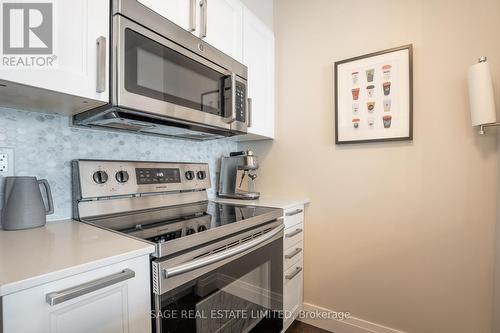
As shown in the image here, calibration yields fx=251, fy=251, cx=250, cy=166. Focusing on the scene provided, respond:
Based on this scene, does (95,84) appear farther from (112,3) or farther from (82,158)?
(82,158)

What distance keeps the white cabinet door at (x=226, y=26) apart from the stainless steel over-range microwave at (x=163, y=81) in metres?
0.07

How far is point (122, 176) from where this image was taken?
3.91ft

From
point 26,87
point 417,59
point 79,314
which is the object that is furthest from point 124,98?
point 417,59

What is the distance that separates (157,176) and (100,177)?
0.95ft

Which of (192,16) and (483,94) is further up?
(192,16)

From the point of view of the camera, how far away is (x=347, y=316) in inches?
60.4

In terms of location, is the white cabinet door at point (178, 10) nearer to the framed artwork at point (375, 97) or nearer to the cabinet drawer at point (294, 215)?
the framed artwork at point (375, 97)

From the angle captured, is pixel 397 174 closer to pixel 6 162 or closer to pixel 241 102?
pixel 241 102

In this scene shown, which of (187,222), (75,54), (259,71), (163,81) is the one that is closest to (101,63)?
(75,54)

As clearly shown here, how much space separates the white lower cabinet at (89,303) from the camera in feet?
1.65

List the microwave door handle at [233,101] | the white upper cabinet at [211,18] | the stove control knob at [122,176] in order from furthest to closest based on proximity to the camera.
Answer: the microwave door handle at [233,101] → the stove control knob at [122,176] → the white upper cabinet at [211,18]

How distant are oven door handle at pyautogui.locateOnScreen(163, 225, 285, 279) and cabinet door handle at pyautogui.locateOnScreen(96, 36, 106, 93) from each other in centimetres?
63

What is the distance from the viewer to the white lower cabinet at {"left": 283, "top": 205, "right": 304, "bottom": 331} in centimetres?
146

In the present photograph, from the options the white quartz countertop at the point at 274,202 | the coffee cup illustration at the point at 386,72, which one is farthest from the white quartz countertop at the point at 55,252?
the coffee cup illustration at the point at 386,72
